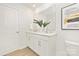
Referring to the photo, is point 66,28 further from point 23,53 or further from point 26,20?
point 23,53

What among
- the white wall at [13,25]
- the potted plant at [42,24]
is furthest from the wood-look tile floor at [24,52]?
the potted plant at [42,24]

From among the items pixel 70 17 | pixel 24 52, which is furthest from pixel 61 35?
pixel 24 52

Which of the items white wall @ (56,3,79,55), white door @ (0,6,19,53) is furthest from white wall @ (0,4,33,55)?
white wall @ (56,3,79,55)

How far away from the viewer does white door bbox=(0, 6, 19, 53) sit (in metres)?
1.07

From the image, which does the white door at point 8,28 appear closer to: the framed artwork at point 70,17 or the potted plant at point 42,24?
the potted plant at point 42,24

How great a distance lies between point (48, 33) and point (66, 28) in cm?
21

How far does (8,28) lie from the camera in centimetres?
109

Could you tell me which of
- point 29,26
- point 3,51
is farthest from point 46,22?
point 3,51

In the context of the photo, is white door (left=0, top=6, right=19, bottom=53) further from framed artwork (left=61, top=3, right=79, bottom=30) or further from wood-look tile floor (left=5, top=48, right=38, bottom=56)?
framed artwork (left=61, top=3, right=79, bottom=30)

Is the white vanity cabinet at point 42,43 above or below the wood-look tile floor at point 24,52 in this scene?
above

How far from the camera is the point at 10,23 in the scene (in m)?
1.09

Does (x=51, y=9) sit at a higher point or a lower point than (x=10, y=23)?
higher

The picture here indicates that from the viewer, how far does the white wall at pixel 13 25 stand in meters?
1.07

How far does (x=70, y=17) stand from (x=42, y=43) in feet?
1.39
